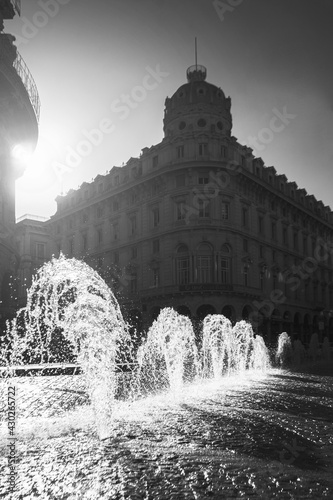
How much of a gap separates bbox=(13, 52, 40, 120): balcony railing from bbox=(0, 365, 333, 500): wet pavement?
46.2 feet

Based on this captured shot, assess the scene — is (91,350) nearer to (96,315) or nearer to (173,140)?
(96,315)

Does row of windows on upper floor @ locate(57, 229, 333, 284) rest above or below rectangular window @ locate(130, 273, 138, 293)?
above

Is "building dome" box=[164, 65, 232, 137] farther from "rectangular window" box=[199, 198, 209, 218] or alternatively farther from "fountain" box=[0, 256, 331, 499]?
"fountain" box=[0, 256, 331, 499]

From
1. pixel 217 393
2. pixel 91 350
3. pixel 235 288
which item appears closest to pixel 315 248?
pixel 235 288

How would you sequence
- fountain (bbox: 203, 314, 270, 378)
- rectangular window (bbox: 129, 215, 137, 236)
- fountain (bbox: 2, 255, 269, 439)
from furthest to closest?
rectangular window (bbox: 129, 215, 137, 236) → fountain (bbox: 203, 314, 270, 378) → fountain (bbox: 2, 255, 269, 439)

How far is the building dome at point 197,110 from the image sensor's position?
1807 inches

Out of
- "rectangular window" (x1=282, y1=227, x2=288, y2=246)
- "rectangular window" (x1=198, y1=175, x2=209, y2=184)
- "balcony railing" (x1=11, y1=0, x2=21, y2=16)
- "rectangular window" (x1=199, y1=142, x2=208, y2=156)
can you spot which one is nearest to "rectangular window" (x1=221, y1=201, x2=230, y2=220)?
"rectangular window" (x1=198, y1=175, x2=209, y2=184)

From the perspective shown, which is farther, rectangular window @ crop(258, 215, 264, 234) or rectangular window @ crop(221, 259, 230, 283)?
rectangular window @ crop(258, 215, 264, 234)

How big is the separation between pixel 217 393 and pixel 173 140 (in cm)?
3659

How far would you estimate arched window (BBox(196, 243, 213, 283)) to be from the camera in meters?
42.3

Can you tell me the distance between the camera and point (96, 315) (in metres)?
9.99

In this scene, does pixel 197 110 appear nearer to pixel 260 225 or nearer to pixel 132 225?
pixel 260 225

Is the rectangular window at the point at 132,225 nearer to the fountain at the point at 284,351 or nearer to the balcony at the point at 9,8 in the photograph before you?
the fountain at the point at 284,351

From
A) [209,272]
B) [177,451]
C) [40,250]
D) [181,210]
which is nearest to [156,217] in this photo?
[181,210]
